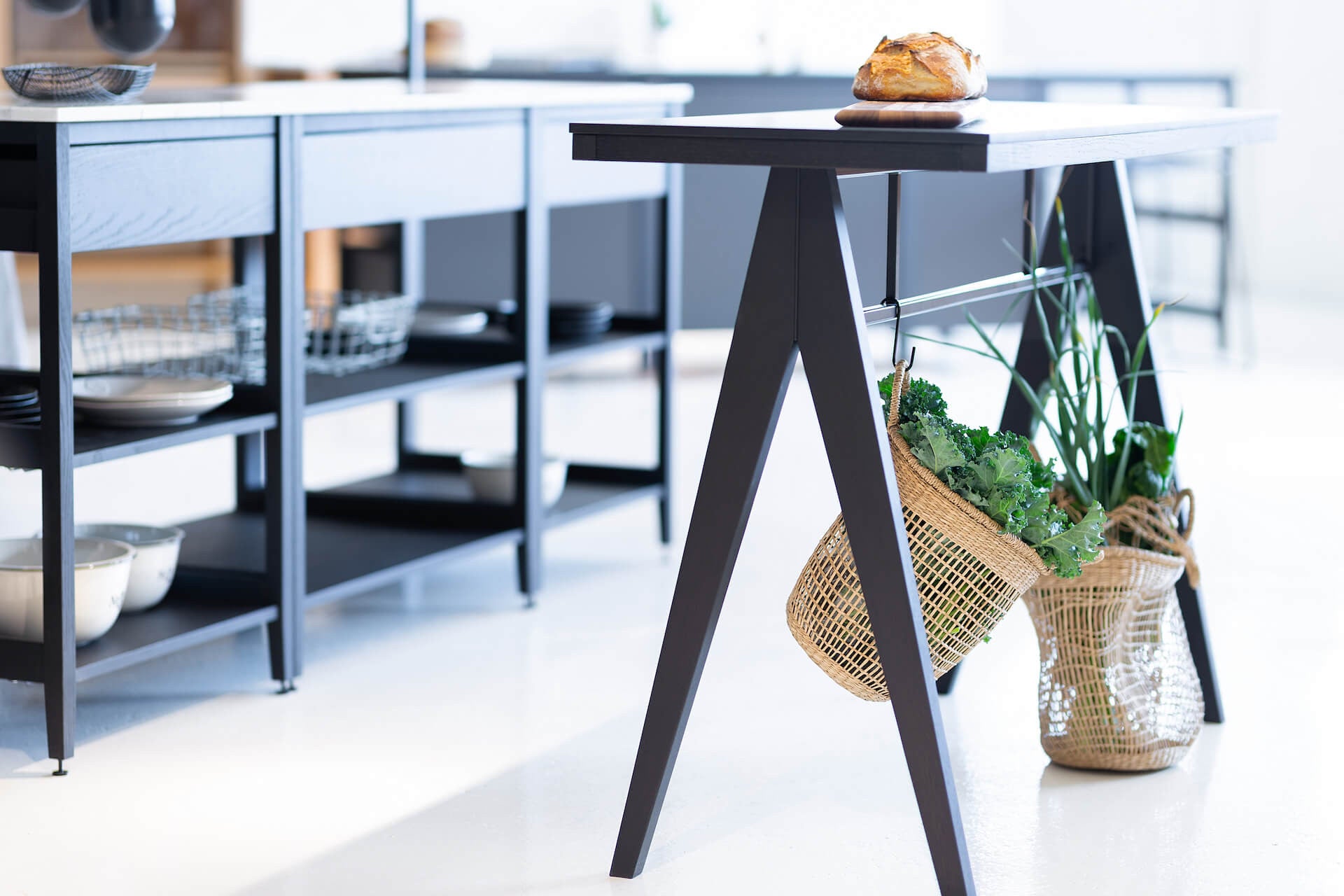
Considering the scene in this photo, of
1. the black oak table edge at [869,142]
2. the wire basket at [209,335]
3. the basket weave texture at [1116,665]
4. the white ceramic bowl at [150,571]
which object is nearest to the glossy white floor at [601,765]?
the basket weave texture at [1116,665]

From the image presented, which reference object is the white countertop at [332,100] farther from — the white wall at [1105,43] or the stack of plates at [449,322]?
the white wall at [1105,43]

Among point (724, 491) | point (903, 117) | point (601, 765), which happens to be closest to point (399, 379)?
point (601, 765)

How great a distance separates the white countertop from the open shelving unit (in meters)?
0.01

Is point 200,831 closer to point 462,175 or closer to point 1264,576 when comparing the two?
point 462,175

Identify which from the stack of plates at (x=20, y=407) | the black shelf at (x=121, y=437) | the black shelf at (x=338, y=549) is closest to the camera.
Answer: the black shelf at (x=121, y=437)

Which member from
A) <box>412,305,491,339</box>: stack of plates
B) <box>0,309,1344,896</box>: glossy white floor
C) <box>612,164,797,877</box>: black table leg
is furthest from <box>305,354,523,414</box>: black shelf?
<box>612,164,797,877</box>: black table leg

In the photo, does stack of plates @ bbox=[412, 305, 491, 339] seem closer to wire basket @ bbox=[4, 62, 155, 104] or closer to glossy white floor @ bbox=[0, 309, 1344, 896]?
glossy white floor @ bbox=[0, 309, 1344, 896]

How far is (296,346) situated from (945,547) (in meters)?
1.18

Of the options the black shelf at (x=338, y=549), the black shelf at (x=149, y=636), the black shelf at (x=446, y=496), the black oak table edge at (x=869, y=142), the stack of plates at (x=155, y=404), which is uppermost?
the black oak table edge at (x=869, y=142)

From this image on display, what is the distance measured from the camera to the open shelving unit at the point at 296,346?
7.52 feet

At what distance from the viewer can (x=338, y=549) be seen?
10.3 feet

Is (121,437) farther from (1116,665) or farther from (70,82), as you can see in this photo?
(1116,665)

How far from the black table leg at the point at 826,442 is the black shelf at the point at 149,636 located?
933 mm

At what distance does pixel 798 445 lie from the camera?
4.67 metres
